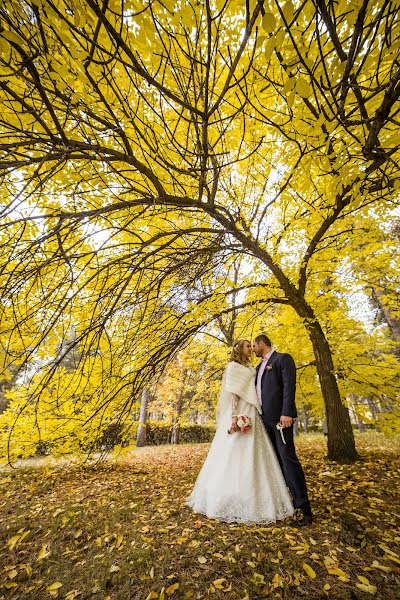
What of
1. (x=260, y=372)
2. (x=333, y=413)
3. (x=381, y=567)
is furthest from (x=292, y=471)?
(x=333, y=413)

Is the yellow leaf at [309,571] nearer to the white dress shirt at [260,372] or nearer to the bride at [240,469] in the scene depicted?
the bride at [240,469]

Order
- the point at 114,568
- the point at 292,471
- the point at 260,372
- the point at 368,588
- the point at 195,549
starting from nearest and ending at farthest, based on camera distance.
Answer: the point at 368,588
the point at 114,568
the point at 195,549
the point at 292,471
the point at 260,372

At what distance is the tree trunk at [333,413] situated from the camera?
470cm

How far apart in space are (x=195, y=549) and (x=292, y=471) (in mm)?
1146

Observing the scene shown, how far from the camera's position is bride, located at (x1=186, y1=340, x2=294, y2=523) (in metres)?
2.94

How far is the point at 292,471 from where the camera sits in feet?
9.68

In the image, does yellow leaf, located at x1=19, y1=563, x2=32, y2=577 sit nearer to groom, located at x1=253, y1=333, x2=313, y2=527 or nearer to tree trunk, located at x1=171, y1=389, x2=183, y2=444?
groom, located at x1=253, y1=333, x2=313, y2=527

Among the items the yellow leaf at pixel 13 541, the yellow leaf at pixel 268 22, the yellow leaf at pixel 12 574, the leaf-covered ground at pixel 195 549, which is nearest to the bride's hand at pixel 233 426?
the leaf-covered ground at pixel 195 549

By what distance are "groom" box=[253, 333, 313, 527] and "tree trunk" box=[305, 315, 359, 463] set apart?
1483 millimetres

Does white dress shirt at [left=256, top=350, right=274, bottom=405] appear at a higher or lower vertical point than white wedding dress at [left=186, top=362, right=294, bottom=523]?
higher

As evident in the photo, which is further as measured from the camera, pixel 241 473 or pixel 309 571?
pixel 241 473

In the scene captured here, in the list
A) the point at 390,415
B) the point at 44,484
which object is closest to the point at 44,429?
the point at 44,484

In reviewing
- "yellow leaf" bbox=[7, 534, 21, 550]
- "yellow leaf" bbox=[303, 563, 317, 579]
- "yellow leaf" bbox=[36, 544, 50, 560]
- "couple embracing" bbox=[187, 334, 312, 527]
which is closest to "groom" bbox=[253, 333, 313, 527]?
"couple embracing" bbox=[187, 334, 312, 527]

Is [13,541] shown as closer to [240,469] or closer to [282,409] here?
[240,469]
